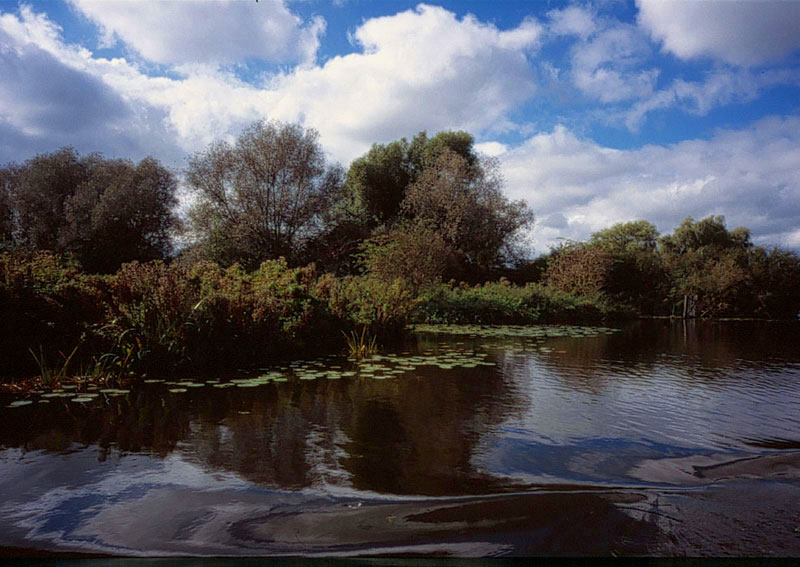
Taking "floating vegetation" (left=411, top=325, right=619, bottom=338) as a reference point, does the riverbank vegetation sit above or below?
above

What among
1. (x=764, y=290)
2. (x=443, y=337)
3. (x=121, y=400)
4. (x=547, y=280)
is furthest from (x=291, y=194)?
(x=764, y=290)

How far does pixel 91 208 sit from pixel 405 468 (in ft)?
76.0

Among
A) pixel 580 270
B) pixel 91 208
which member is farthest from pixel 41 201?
pixel 580 270

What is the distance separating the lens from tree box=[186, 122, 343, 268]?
2239 cm

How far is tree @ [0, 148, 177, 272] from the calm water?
19.3m

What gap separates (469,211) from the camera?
25016mm

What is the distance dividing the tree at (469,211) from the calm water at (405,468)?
19.2 metres

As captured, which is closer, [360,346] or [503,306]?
[360,346]

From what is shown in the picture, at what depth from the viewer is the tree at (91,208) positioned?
2202 cm

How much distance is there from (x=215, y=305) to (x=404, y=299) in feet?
15.0

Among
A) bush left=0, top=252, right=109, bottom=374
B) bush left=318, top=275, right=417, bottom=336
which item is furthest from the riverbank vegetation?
bush left=0, top=252, right=109, bottom=374

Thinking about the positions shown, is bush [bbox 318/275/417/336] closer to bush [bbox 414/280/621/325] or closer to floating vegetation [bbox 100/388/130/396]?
bush [bbox 414/280/621/325]

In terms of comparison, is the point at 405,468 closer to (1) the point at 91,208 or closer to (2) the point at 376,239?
(2) the point at 376,239

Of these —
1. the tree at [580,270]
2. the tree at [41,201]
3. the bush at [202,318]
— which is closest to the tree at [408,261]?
the bush at [202,318]
